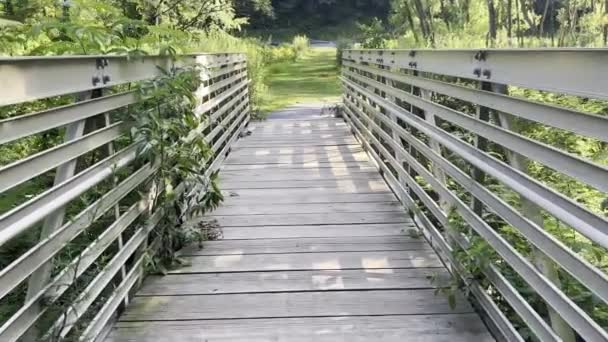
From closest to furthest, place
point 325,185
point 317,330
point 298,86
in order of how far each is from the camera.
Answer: point 317,330
point 325,185
point 298,86

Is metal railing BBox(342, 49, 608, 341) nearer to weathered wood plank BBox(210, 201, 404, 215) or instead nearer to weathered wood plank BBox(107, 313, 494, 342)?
weathered wood plank BBox(107, 313, 494, 342)

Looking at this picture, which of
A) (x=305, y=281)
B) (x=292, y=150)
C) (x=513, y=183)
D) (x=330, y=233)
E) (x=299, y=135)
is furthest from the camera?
(x=299, y=135)

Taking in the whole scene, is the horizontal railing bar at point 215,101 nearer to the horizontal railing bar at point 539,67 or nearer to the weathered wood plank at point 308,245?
the weathered wood plank at point 308,245

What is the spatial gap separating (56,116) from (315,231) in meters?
1.90

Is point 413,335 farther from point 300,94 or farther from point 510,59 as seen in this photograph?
point 300,94

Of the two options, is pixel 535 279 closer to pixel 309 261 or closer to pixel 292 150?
pixel 309 261

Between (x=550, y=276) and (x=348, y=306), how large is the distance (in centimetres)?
91

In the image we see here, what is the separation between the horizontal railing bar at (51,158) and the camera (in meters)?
1.36

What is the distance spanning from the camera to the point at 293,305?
2326 millimetres

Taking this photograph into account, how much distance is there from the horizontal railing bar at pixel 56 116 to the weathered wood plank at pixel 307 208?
149 cm

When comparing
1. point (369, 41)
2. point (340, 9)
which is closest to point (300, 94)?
point (369, 41)

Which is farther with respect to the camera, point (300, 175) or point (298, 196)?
point (300, 175)

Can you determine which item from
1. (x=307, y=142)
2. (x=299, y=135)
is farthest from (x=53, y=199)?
(x=299, y=135)

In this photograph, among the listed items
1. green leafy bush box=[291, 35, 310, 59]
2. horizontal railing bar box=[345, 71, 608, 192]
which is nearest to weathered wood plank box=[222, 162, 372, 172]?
horizontal railing bar box=[345, 71, 608, 192]
